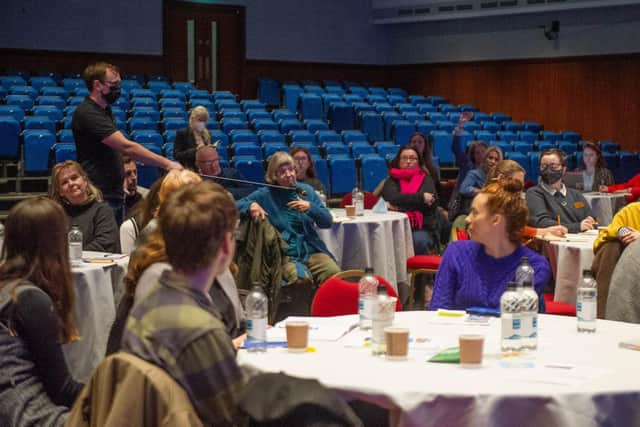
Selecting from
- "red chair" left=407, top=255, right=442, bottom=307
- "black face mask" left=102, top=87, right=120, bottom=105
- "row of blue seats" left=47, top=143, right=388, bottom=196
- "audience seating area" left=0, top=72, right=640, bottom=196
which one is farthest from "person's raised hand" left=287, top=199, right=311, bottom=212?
"row of blue seats" left=47, top=143, right=388, bottom=196

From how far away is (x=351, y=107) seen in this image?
1345 cm

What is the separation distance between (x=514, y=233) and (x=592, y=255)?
73.4 inches

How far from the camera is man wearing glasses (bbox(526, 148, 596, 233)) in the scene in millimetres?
6066

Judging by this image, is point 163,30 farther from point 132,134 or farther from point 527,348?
point 527,348

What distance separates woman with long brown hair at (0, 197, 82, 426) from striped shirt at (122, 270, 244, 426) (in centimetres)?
71

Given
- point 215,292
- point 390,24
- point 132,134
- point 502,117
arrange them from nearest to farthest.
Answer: point 215,292
point 132,134
point 502,117
point 390,24

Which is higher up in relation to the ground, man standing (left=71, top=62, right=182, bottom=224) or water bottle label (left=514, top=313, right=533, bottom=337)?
man standing (left=71, top=62, right=182, bottom=224)

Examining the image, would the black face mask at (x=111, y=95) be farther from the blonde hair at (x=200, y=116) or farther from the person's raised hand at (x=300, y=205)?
the blonde hair at (x=200, y=116)

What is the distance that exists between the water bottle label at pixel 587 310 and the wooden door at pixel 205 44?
1334 centimetres

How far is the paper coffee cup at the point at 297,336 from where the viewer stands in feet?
9.33

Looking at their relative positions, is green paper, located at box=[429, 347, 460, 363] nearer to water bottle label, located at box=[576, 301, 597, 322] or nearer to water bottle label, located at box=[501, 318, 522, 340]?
water bottle label, located at box=[501, 318, 522, 340]

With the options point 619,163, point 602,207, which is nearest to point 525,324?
point 602,207

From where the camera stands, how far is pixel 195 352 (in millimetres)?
2088

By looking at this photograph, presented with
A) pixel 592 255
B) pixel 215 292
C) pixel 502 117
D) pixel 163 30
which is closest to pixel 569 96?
pixel 502 117
